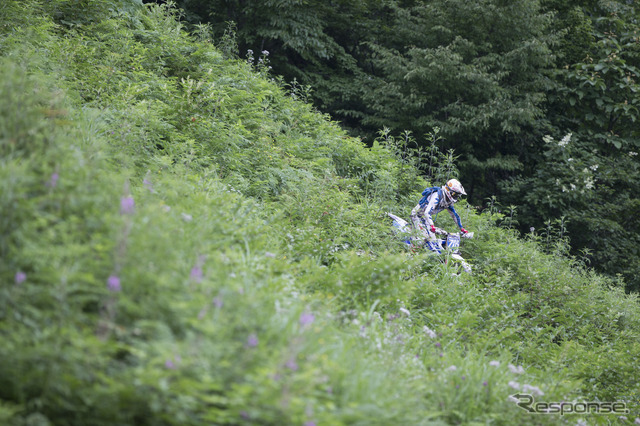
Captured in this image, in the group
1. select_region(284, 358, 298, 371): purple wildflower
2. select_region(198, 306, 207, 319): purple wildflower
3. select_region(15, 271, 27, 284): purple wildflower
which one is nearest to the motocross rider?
select_region(284, 358, 298, 371): purple wildflower

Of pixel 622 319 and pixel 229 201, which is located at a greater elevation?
pixel 229 201

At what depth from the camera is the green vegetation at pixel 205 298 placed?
2326 millimetres

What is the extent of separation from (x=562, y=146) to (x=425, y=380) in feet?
40.7

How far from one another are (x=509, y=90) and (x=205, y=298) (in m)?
13.0

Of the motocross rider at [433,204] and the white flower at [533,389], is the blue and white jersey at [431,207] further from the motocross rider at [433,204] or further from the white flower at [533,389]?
Answer: the white flower at [533,389]

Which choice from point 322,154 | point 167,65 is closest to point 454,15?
point 322,154

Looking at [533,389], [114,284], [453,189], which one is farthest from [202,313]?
[453,189]

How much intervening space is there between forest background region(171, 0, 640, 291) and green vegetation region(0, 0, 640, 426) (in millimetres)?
5816

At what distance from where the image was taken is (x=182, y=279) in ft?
8.86

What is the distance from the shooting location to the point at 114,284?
2.38 meters

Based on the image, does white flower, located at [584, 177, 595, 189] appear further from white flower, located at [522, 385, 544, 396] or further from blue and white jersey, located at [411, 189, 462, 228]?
white flower, located at [522, 385, 544, 396]

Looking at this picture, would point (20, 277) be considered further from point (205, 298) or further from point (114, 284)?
point (205, 298)

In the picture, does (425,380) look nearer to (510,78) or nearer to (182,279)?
(182,279)

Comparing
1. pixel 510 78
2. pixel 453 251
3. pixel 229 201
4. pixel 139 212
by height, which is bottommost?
pixel 453 251
